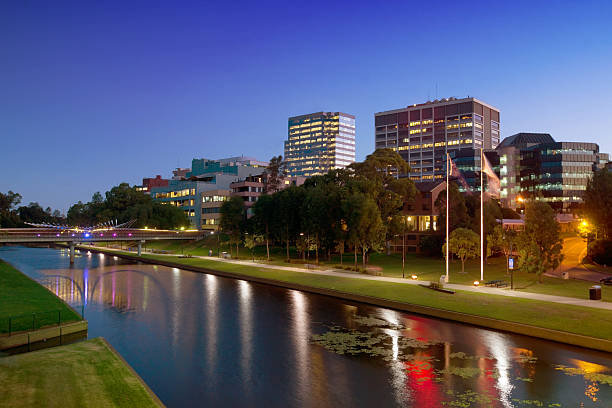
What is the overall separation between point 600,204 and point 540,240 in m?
23.6

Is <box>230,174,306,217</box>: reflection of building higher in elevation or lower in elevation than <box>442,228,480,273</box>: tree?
higher

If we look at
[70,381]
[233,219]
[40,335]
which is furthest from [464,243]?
[233,219]

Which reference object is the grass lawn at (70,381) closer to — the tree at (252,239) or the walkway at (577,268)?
the walkway at (577,268)

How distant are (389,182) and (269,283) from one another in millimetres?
32431

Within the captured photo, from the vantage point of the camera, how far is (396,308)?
121 feet

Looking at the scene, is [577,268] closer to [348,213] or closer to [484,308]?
[348,213]

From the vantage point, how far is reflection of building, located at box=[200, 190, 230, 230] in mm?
148000

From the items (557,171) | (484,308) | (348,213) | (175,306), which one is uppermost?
(557,171)

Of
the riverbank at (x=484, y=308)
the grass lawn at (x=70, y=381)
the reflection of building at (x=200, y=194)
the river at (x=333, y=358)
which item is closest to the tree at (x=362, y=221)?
the riverbank at (x=484, y=308)

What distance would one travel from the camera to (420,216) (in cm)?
8706

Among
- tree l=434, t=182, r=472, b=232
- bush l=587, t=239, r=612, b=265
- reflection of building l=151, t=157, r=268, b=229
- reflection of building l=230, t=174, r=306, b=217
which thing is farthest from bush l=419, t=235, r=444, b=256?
reflection of building l=151, t=157, r=268, b=229

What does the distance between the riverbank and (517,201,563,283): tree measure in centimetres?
949

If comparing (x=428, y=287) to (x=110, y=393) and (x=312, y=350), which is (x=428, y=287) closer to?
(x=312, y=350)

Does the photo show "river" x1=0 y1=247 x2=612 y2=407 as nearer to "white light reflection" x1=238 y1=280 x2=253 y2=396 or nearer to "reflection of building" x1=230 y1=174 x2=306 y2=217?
"white light reflection" x1=238 y1=280 x2=253 y2=396
